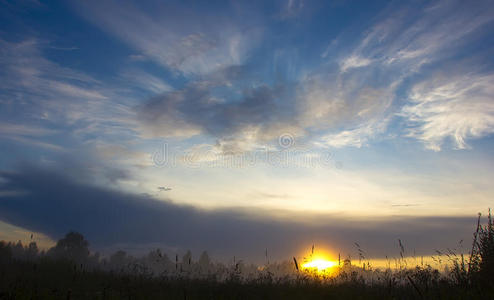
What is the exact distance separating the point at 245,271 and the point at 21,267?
35.8ft

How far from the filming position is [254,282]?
36.6 feet

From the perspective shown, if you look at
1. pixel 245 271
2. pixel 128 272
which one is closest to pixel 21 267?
pixel 128 272

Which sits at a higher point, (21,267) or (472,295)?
(472,295)

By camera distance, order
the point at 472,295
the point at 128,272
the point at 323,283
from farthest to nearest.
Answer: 1. the point at 128,272
2. the point at 323,283
3. the point at 472,295

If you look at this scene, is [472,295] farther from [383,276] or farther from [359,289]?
[383,276]

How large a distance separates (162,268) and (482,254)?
1249cm

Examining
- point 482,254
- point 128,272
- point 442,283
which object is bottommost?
point 128,272

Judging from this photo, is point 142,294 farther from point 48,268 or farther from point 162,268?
point 48,268

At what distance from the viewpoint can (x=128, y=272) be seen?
1357 cm

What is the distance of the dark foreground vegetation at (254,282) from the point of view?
7.94 m

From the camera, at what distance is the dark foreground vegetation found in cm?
794

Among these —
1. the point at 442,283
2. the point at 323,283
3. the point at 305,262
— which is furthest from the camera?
the point at 305,262

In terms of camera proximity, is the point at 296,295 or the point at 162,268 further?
the point at 162,268

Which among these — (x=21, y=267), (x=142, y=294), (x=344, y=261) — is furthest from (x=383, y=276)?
(x=21, y=267)
